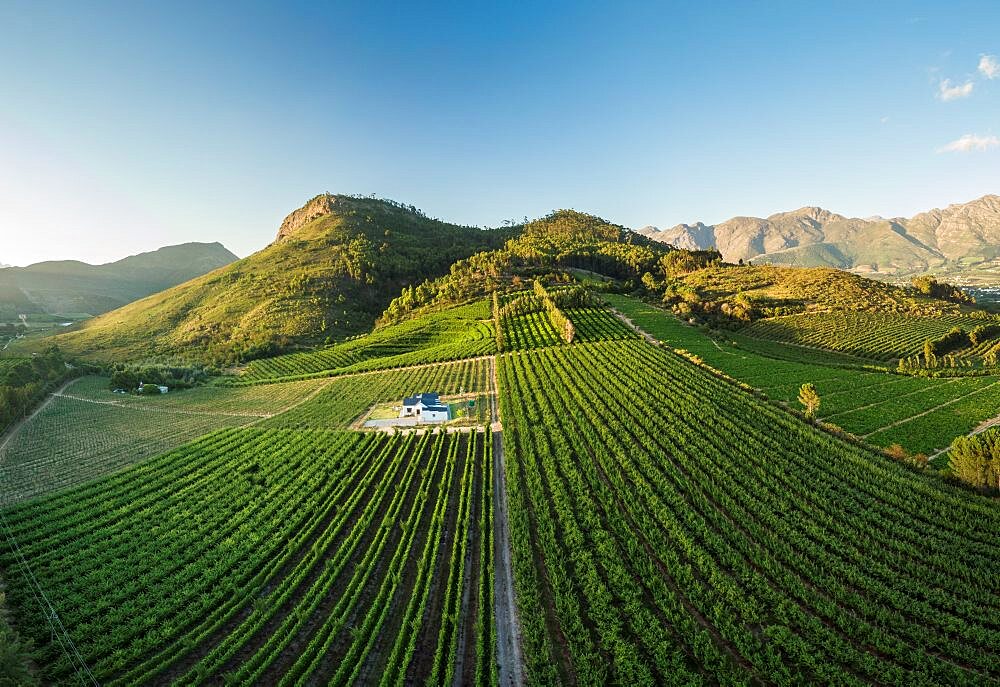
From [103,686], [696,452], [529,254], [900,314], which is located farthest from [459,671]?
[529,254]

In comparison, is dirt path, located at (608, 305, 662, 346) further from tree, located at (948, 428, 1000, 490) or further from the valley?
tree, located at (948, 428, 1000, 490)

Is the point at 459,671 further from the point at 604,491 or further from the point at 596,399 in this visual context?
the point at 596,399

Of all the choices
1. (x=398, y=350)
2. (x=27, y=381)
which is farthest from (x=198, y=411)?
(x=398, y=350)

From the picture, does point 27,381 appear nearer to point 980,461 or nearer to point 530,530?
point 530,530

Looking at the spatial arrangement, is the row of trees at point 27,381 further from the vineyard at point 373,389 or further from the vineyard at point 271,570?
the vineyard at point 373,389

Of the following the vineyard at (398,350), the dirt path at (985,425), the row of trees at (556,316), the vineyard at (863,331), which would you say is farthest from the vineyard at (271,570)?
the vineyard at (863,331)

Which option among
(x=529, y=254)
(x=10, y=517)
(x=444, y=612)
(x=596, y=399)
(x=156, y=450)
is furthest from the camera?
(x=529, y=254)
